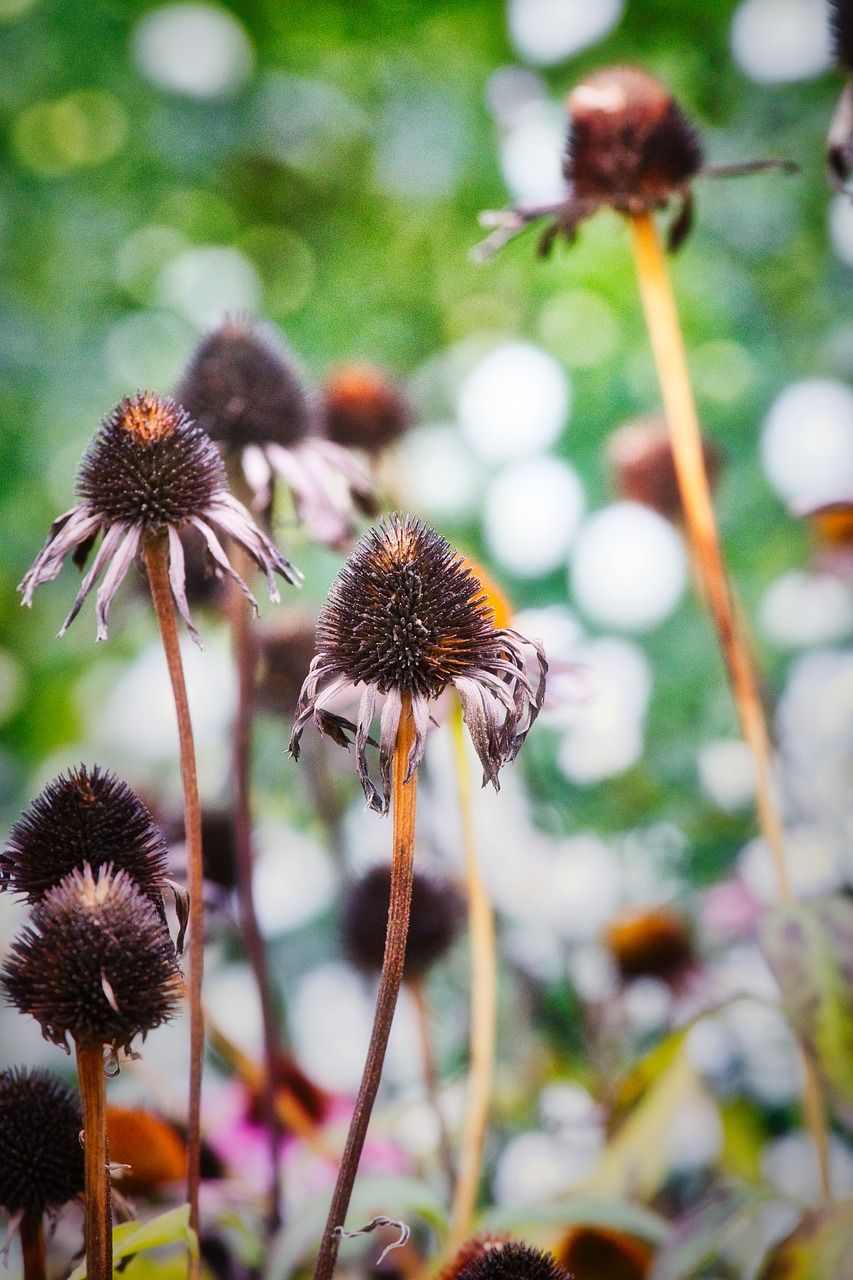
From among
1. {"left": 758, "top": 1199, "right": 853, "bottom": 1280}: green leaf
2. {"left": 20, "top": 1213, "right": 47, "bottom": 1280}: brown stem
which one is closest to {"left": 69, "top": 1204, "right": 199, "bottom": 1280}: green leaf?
{"left": 20, "top": 1213, "right": 47, "bottom": 1280}: brown stem

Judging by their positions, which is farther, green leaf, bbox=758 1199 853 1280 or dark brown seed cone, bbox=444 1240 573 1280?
green leaf, bbox=758 1199 853 1280

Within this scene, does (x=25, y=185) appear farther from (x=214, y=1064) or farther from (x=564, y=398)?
(x=214, y=1064)

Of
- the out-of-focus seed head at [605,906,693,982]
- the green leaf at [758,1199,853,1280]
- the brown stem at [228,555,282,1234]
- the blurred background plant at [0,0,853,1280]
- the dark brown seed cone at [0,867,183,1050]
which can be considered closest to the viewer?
the dark brown seed cone at [0,867,183,1050]

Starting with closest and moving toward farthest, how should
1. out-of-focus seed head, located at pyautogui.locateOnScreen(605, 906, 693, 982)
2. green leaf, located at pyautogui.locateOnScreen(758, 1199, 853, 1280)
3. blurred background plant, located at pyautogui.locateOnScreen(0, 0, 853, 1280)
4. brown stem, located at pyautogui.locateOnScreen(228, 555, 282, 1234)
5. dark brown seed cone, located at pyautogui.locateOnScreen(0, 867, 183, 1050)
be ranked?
dark brown seed cone, located at pyautogui.locateOnScreen(0, 867, 183, 1050), green leaf, located at pyautogui.locateOnScreen(758, 1199, 853, 1280), brown stem, located at pyautogui.locateOnScreen(228, 555, 282, 1234), blurred background plant, located at pyautogui.locateOnScreen(0, 0, 853, 1280), out-of-focus seed head, located at pyautogui.locateOnScreen(605, 906, 693, 982)

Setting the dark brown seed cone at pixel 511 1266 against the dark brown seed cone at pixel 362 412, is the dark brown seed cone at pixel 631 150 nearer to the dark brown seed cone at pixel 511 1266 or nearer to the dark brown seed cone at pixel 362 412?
the dark brown seed cone at pixel 362 412

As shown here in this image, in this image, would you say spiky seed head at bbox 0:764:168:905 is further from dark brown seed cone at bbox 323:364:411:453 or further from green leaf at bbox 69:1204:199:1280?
dark brown seed cone at bbox 323:364:411:453

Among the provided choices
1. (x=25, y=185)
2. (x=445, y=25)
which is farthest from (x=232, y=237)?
A: (x=445, y=25)

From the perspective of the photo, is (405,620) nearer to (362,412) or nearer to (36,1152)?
(36,1152)
